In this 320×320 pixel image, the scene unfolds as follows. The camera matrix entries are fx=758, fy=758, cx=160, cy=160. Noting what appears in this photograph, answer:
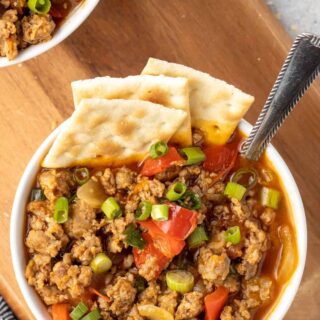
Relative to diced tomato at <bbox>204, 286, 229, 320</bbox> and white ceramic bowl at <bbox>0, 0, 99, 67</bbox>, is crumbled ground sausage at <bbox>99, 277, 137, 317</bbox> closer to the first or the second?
diced tomato at <bbox>204, 286, 229, 320</bbox>

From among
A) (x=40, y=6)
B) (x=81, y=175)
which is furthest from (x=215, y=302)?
(x=40, y=6)

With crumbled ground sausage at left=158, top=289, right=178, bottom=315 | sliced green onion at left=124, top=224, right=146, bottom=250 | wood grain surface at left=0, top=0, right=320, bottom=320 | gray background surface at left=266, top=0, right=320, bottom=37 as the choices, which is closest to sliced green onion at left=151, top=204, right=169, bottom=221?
sliced green onion at left=124, top=224, right=146, bottom=250

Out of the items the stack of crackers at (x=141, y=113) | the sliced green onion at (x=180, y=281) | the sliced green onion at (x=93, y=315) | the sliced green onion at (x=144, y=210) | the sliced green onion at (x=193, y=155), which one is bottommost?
the sliced green onion at (x=93, y=315)

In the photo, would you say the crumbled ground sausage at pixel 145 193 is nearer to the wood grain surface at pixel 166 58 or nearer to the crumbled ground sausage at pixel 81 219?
the crumbled ground sausage at pixel 81 219

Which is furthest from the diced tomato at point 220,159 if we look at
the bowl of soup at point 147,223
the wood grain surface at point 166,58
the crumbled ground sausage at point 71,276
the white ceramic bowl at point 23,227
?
the crumbled ground sausage at point 71,276

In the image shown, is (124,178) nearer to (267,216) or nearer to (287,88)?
(267,216)
